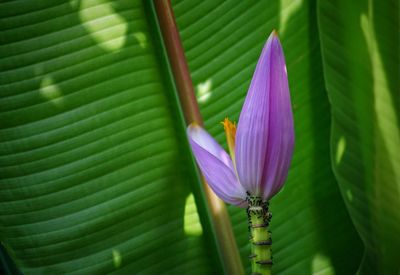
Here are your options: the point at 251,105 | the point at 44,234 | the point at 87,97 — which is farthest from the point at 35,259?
the point at 251,105

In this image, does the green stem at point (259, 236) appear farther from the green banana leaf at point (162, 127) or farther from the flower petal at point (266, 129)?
the green banana leaf at point (162, 127)

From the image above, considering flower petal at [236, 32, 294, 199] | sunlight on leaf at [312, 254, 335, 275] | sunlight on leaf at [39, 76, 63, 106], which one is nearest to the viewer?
flower petal at [236, 32, 294, 199]

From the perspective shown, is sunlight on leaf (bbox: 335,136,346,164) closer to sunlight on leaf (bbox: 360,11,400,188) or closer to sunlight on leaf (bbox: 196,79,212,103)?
sunlight on leaf (bbox: 360,11,400,188)

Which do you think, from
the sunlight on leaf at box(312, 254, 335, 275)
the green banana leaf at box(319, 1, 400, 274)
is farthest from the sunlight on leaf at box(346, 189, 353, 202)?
the sunlight on leaf at box(312, 254, 335, 275)

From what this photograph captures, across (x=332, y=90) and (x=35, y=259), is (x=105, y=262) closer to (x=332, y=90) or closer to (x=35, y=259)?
(x=35, y=259)

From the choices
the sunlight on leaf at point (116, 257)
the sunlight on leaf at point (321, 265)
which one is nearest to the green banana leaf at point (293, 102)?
the sunlight on leaf at point (321, 265)

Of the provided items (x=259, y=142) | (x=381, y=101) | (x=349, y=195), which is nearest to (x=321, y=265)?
(x=349, y=195)

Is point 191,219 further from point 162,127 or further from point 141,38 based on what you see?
point 141,38
